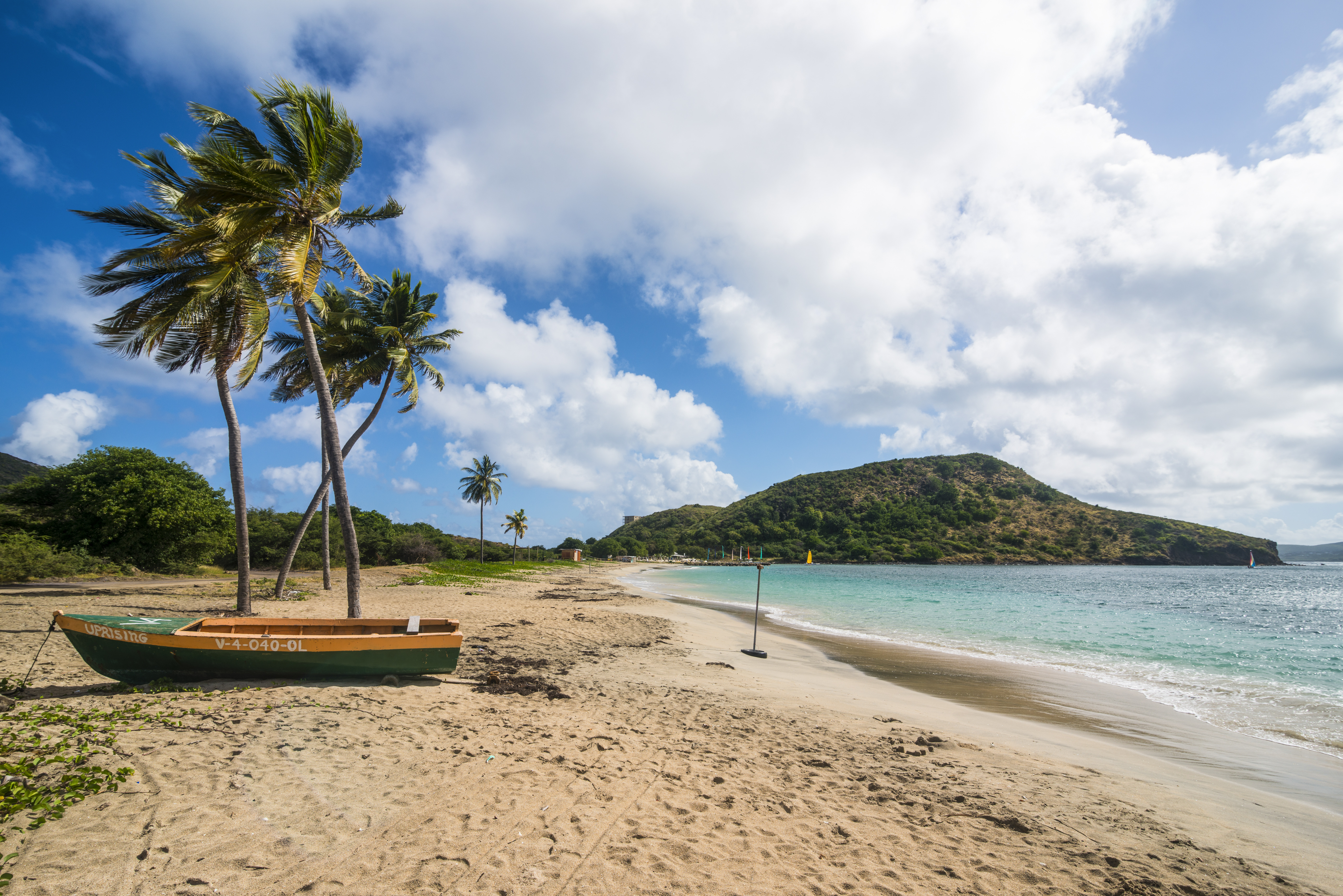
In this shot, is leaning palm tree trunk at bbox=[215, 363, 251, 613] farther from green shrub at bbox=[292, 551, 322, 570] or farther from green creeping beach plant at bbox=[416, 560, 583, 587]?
green shrub at bbox=[292, 551, 322, 570]

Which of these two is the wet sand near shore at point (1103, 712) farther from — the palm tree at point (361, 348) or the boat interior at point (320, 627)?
the palm tree at point (361, 348)

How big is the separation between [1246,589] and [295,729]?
228 feet

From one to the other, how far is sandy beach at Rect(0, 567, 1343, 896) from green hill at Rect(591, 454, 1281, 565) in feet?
306

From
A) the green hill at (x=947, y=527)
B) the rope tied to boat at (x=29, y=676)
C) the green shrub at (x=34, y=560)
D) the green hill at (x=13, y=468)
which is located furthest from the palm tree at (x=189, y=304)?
the green hill at (x=947, y=527)

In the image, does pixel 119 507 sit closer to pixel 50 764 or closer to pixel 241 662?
pixel 241 662

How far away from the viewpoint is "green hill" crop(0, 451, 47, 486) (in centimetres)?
6250

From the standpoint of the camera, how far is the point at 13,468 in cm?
6944

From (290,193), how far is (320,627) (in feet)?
Answer: 27.0

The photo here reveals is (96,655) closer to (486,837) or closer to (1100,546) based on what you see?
(486,837)

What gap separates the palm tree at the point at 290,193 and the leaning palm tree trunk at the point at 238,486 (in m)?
3.98

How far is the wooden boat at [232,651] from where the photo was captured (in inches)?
262

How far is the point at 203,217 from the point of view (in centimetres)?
1279

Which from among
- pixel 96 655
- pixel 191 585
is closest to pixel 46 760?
pixel 96 655

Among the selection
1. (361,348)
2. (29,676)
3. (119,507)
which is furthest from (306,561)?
(29,676)
